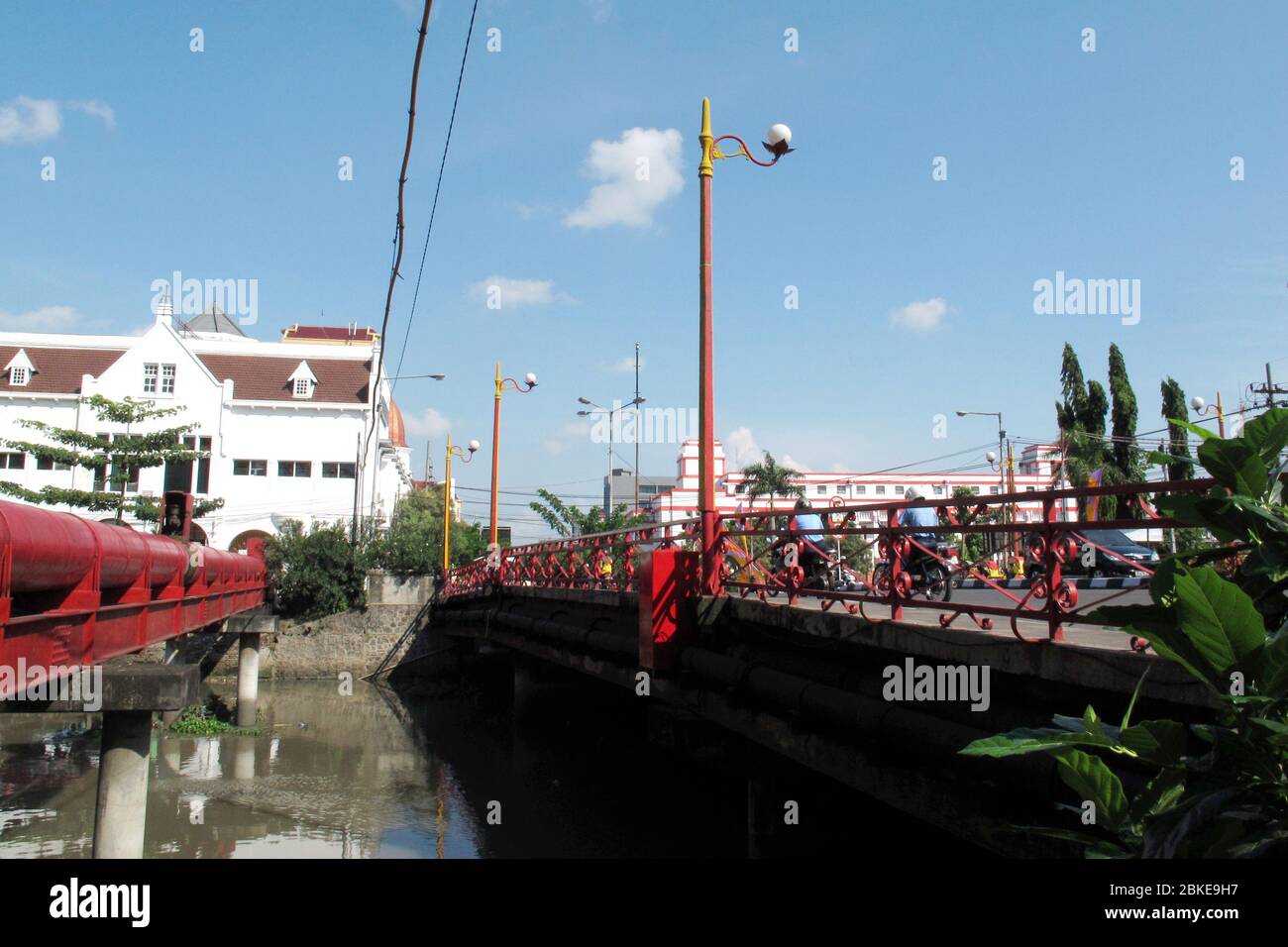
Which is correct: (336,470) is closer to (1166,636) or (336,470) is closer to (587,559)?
(587,559)

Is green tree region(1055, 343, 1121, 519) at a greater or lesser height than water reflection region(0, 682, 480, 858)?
greater

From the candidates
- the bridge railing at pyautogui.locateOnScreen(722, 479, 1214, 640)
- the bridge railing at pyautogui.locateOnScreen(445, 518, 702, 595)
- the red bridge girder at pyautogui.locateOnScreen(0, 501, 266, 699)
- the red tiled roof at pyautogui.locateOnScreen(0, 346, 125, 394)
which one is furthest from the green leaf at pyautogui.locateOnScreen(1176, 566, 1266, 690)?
the red tiled roof at pyautogui.locateOnScreen(0, 346, 125, 394)

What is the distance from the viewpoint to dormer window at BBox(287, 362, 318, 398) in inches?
Answer: 1617

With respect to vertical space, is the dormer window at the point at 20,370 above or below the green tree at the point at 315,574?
above

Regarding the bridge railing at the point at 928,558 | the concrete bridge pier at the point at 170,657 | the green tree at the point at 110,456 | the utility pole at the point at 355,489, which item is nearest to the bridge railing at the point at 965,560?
the bridge railing at the point at 928,558

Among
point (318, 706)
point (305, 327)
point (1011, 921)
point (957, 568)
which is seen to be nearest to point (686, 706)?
point (957, 568)

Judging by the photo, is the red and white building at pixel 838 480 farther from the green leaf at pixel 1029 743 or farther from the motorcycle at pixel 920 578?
the green leaf at pixel 1029 743

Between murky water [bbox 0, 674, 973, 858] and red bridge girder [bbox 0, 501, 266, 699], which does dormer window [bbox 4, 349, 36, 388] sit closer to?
murky water [bbox 0, 674, 973, 858]

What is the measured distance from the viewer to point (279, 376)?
4141 centimetres

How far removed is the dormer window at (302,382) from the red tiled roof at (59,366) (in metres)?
7.67

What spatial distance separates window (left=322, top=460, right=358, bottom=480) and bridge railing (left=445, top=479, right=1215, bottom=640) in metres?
27.2

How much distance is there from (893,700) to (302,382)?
39300 mm

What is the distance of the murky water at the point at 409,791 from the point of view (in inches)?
516

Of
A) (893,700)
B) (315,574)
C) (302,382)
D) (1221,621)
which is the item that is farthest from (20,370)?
(1221,621)
